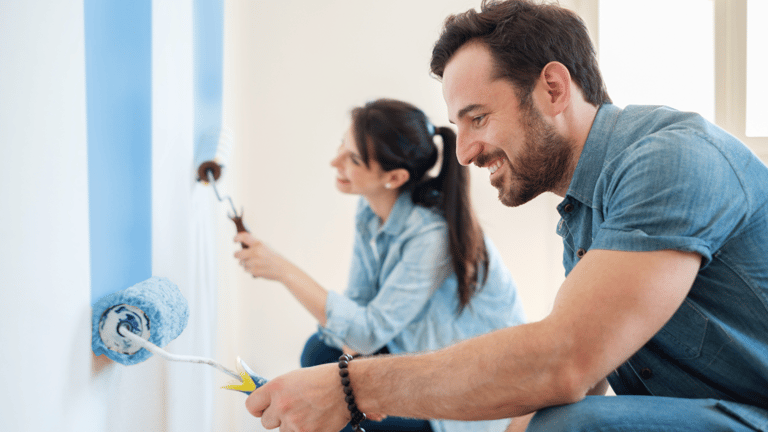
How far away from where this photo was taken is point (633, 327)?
1.67 ft

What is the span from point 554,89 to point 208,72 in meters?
0.72

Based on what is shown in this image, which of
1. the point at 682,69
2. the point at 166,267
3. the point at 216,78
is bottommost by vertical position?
the point at 166,267

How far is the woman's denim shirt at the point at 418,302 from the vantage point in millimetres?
1141

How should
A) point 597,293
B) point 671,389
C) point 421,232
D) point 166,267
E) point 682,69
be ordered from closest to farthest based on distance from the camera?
1. point 597,293
2. point 671,389
3. point 166,267
4. point 421,232
5. point 682,69

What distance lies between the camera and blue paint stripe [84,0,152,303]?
19.7 inches

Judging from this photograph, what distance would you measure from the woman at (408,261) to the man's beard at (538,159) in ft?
1.28

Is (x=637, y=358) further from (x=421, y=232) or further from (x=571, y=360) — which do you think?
(x=421, y=232)

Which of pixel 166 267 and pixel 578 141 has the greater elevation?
pixel 578 141

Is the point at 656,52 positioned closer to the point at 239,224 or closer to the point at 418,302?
the point at 418,302

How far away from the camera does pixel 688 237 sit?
20.4 inches

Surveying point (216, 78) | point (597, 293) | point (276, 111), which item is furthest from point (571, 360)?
point (276, 111)

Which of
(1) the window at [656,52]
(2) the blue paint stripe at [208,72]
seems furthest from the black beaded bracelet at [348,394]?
(1) the window at [656,52]

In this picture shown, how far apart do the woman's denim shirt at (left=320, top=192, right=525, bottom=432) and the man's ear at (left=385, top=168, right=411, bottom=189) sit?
0.13 feet

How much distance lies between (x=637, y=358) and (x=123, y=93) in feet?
2.30
